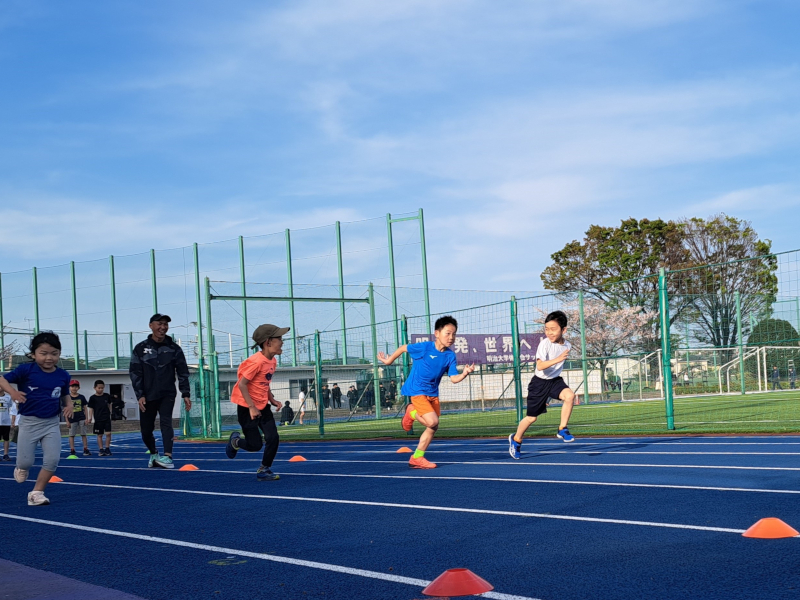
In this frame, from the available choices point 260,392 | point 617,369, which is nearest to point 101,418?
point 260,392

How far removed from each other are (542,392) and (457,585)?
22.1ft

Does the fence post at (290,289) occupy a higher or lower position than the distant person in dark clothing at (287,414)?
higher

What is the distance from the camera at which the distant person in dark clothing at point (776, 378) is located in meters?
31.3

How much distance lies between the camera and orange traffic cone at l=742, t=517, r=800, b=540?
15.6 feet

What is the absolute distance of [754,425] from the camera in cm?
1423

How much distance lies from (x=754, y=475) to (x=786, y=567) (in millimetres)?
3830

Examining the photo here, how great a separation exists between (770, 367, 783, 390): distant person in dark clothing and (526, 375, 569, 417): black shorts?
2381 cm

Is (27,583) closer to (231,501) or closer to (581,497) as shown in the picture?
(231,501)

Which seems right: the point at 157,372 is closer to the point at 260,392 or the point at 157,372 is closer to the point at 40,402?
the point at 260,392

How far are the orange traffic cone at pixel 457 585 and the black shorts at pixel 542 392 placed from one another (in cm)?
654

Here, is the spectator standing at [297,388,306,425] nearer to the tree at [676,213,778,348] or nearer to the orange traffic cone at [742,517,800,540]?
the tree at [676,213,778,348]

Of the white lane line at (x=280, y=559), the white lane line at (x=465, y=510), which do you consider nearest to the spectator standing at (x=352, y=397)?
the white lane line at (x=465, y=510)

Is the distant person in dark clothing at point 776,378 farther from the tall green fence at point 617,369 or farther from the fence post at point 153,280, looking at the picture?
the fence post at point 153,280

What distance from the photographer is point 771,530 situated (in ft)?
15.7
